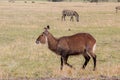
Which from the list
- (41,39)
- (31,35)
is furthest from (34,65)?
(31,35)

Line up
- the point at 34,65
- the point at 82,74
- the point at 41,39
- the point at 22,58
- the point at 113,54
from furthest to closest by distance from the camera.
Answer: the point at 113,54 < the point at 22,58 < the point at 34,65 < the point at 41,39 < the point at 82,74

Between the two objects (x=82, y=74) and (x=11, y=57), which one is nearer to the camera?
(x=82, y=74)

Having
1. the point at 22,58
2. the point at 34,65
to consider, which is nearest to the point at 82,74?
the point at 34,65

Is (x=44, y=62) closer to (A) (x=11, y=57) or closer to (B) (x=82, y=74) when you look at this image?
(A) (x=11, y=57)

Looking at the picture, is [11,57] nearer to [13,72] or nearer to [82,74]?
[13,72]

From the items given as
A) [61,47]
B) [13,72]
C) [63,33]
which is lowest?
[63,33]

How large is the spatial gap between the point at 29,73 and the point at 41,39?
1319 millimetres

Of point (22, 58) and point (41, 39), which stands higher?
point (41, 39)

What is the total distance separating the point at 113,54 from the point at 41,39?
220 inches

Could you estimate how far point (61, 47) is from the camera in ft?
39.3

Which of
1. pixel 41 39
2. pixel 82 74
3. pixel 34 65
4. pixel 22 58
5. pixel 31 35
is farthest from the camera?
pixel 31 35

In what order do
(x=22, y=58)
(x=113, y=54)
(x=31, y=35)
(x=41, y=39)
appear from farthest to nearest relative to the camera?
1. (x=31, y=35)
2. (x=113, y=54)
3. (x=22, y=58)
4. (x=41, y=39)

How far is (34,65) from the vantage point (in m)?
14.0

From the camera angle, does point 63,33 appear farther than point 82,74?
Yes
